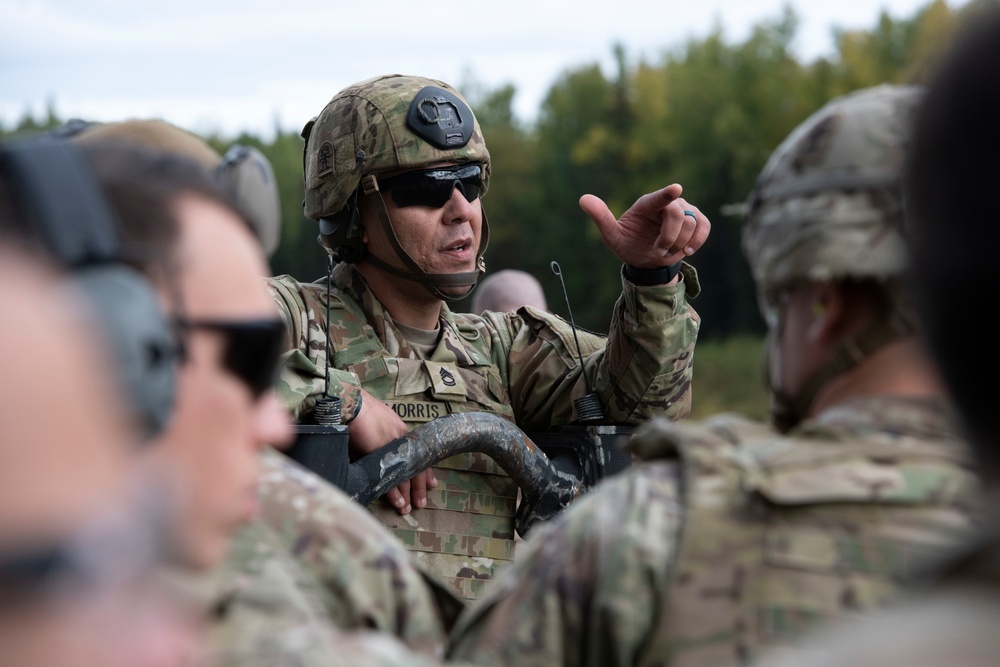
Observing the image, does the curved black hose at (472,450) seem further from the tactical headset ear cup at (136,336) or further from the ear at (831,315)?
the tactical headset ear cup at (136,336)

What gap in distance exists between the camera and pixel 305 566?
1875 mm

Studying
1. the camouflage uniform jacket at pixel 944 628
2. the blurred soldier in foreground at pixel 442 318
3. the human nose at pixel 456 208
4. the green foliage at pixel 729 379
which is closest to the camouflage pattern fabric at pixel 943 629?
the camouflage uniform jacket at pixel 944 628

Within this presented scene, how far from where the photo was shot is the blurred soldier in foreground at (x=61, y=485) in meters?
1.06

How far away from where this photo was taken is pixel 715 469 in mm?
1897

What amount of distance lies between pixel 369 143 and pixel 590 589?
3313 mm

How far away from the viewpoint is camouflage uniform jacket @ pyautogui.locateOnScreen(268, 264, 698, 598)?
454 cm

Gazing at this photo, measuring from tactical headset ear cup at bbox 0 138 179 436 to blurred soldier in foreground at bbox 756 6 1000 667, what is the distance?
0.65 m

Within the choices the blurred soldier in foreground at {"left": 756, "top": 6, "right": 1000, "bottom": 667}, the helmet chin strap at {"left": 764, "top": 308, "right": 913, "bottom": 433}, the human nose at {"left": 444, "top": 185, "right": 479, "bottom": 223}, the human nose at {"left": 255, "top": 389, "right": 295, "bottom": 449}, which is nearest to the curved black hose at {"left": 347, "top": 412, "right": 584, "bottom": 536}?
the human nose at {"left": 444, "top": 185, "right": 479, "bottom": 223}

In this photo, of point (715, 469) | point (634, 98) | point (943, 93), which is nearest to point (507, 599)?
point (715, 469)

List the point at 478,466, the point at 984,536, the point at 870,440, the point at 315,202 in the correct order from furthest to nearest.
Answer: the point at 315,202
the point at 478,466
the point at 870,440
the point at 984,536

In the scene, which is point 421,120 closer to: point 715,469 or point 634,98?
point 715,469

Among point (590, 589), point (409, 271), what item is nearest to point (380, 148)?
point (409, 271)

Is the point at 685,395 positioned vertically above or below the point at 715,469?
below

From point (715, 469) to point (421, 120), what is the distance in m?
3.24
